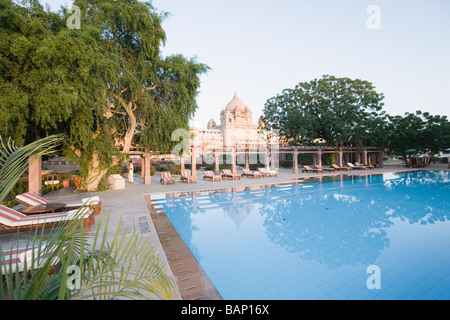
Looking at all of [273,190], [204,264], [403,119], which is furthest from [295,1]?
[403,119]

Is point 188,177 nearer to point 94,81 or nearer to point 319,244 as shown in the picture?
point 94,81

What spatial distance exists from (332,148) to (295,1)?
574 inches

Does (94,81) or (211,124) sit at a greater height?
(211,124)

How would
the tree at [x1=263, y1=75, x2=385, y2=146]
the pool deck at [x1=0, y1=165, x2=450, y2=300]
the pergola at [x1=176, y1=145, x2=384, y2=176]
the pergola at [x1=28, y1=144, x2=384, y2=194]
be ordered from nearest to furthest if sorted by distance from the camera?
the pool deck at [x1=0, y1=165, x2=450, y2=300]
the pergola at [x1=28, y1=144, x2=384, y2=194]
the pergola at [x1=176, y1=145, x2=384, y2=176]
the tree at [x1=263, y1=75, x2=385, y2=146]

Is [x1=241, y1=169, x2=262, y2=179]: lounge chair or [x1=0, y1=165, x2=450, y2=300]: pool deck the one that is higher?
[x1=241, y1=169, x2=262, y2=179]: lounge chair

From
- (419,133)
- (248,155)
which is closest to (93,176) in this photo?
(248,155)

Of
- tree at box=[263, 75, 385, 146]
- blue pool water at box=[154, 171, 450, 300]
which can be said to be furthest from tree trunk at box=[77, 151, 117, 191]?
tree at box=[263, 75, 385, 146]

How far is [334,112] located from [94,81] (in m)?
21.9

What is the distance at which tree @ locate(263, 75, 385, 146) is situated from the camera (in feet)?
75.0

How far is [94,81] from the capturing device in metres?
9.07

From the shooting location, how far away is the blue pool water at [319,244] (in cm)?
365

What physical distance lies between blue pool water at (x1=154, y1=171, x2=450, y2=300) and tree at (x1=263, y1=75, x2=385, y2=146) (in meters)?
13.6

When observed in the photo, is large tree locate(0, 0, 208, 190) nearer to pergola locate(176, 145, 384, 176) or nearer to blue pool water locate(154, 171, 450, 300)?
blue pool water locate(154, 171, 450, 300)
